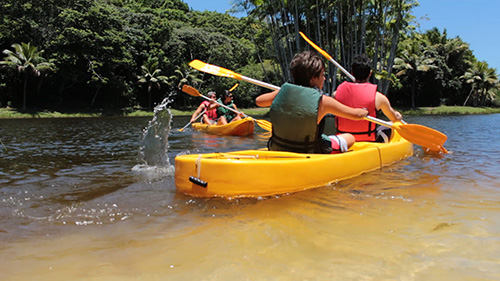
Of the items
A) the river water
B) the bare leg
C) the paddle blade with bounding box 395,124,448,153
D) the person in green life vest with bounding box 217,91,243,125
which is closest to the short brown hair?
the river water

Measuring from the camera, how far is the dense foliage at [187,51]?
21.9 metres

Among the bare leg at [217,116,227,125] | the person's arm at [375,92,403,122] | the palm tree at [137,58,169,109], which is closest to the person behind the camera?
the person's arm at [375,92,403,122]

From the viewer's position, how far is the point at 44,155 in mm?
5738

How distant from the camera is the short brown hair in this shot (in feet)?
→ 10.1

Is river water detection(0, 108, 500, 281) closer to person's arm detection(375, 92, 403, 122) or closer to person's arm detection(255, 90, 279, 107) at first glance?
person's arm detection(375, 92, 403, 122)

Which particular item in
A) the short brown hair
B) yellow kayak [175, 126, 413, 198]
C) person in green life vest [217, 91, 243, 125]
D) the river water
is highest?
the short brown hair

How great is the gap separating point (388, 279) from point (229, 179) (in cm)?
153

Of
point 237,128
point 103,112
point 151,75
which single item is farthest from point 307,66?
point 151,75

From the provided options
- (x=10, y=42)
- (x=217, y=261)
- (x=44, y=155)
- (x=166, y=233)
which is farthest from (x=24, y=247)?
(x=10, y=42)

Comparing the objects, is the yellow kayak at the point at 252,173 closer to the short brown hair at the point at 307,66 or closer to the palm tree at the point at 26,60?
the short brown hair at the point at 307,66

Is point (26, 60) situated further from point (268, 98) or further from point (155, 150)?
point (268, 98)

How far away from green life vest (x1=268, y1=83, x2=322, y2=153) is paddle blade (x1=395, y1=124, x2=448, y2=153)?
1432 millimetres

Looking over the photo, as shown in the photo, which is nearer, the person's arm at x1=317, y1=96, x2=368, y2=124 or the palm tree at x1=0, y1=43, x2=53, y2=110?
the person's arm at x1=317, y1=96, x2=368, y2=124

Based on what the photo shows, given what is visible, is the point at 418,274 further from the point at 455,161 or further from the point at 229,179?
the point at 455,161
